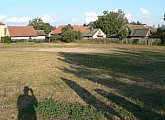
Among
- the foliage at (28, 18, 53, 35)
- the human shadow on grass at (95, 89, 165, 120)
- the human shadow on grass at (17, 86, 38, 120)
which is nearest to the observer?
the human shadow on grass at (95, 89, 165, 120)

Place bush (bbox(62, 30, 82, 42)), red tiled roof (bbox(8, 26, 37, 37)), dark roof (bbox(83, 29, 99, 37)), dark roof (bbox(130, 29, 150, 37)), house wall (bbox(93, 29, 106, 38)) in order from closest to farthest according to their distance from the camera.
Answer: bush (bbox(62, 30, 82, 42)) < dark roof (bbox(130, 29, 150, 37)) < red tiled roof (bbox(8, 26, 37, 37)) < house wall (bbox(93, 29, 106, 38)) < dark roof (bbox(83, 29, 99, 37))

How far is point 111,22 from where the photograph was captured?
108m

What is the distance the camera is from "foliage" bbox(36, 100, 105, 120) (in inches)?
328

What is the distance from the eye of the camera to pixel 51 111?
28.5 ft

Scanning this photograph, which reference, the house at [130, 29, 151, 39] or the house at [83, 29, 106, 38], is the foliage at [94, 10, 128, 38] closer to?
the house at [83, 29, 106, 38]

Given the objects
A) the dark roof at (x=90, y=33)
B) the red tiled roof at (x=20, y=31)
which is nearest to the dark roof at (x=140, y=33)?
the dark roof at (x=90, y=33)

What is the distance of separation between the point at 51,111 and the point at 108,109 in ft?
5.15

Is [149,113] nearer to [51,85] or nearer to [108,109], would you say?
[108,109]

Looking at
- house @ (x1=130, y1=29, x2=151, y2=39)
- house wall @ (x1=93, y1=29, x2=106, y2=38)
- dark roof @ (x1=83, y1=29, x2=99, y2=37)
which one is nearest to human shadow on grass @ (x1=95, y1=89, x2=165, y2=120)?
house @ (x1=130, y1=29, x2=151, y2=39)

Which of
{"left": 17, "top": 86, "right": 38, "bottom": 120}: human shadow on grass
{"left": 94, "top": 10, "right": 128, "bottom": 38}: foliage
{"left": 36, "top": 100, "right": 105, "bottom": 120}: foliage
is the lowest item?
{"left": 17, "top": 86, "right": 38, "bottom": 120}: human shadow on grass

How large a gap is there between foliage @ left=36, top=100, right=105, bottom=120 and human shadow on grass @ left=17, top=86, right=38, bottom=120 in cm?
23

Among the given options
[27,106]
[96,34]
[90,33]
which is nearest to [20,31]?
[90,33]

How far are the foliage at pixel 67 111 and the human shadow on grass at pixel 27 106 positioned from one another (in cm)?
23

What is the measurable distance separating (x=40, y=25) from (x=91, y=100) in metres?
128
